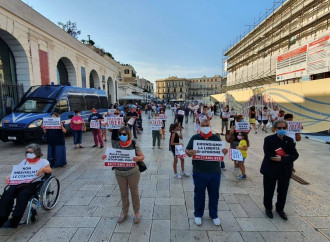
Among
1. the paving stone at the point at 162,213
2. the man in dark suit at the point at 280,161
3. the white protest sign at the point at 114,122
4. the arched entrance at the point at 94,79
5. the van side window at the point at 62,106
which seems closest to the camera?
the man in dark suit at the point at 280,161

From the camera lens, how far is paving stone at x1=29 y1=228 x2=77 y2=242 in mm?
3031

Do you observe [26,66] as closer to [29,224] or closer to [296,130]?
[29,224]

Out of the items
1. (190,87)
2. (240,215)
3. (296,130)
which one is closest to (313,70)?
(296,130)

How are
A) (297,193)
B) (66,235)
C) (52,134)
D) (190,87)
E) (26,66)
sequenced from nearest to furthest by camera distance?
1. (66,235)
2. (297,193)
3. (52,134)
4. (26,66)
5. (190,87)

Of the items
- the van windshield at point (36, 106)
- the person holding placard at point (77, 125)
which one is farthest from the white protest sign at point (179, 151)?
the van windshield at point (36, 106)

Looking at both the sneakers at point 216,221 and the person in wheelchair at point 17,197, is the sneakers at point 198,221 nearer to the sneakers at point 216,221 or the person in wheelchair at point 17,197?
the sneakers at point 216,221

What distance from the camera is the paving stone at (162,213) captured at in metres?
3.59

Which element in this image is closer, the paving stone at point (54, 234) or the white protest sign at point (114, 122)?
the paving stone at point (54, 234)

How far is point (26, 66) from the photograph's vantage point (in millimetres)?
13070

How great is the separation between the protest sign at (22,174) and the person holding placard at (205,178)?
2.67 m

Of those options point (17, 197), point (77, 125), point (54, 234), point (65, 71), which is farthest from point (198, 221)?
point (65, 71)

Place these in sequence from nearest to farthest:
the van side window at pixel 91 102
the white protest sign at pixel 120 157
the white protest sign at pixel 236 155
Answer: the white protest sign at pixel 120 157, the white protest sign at pixel 236 155, the van side window at pixel 91 102

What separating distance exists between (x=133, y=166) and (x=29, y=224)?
2.06 m

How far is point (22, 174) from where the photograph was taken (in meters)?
3.35
